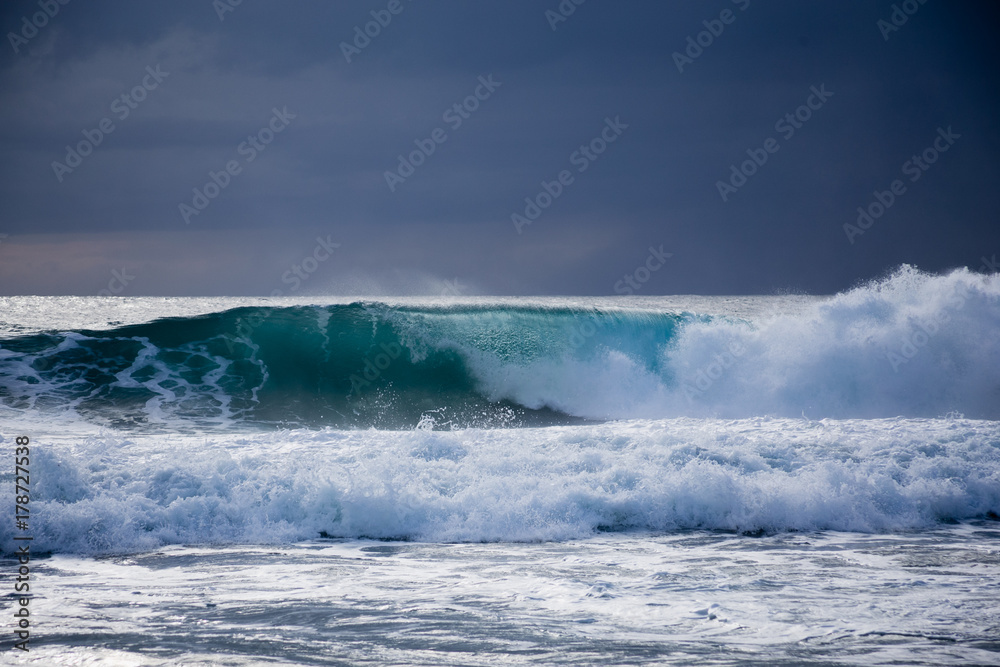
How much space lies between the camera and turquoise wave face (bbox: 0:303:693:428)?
44.6ft

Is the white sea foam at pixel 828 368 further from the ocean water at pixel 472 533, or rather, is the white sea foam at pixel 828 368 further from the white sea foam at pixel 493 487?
the white sea foam at pixel 493 487

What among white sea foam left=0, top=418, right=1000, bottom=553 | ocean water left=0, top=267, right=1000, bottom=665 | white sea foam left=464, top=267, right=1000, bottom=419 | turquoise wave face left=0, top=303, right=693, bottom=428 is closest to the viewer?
ocean water left=0, top=267, right=1000, bottom=665

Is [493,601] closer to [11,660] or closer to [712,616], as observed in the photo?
[712,616]

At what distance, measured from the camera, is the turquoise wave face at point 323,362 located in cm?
1359

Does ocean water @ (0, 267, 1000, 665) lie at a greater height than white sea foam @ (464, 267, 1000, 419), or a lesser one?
lesser

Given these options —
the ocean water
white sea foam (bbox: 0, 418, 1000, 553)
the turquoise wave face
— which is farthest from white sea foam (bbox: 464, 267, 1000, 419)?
white sea foam (bbox: 0, 418, 1000, 553)

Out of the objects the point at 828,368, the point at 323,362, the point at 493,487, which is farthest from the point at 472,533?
the point at 828,368

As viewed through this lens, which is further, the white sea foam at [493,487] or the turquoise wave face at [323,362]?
the turquoise wave face at [323,362]

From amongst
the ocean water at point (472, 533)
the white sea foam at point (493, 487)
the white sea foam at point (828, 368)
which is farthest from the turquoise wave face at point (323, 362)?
the white sea foam at point (493, 487)

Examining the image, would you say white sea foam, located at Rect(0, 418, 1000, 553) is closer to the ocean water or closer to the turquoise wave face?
the ocean water

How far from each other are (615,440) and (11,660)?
249 inches

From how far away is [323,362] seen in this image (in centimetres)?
1645

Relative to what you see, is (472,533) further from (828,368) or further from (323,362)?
(828,368)

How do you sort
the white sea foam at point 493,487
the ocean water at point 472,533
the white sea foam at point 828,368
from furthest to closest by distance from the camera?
the white sea foam at point 828,368 → the white sea foam at point 493,487 → the ocean water at point 472,533
